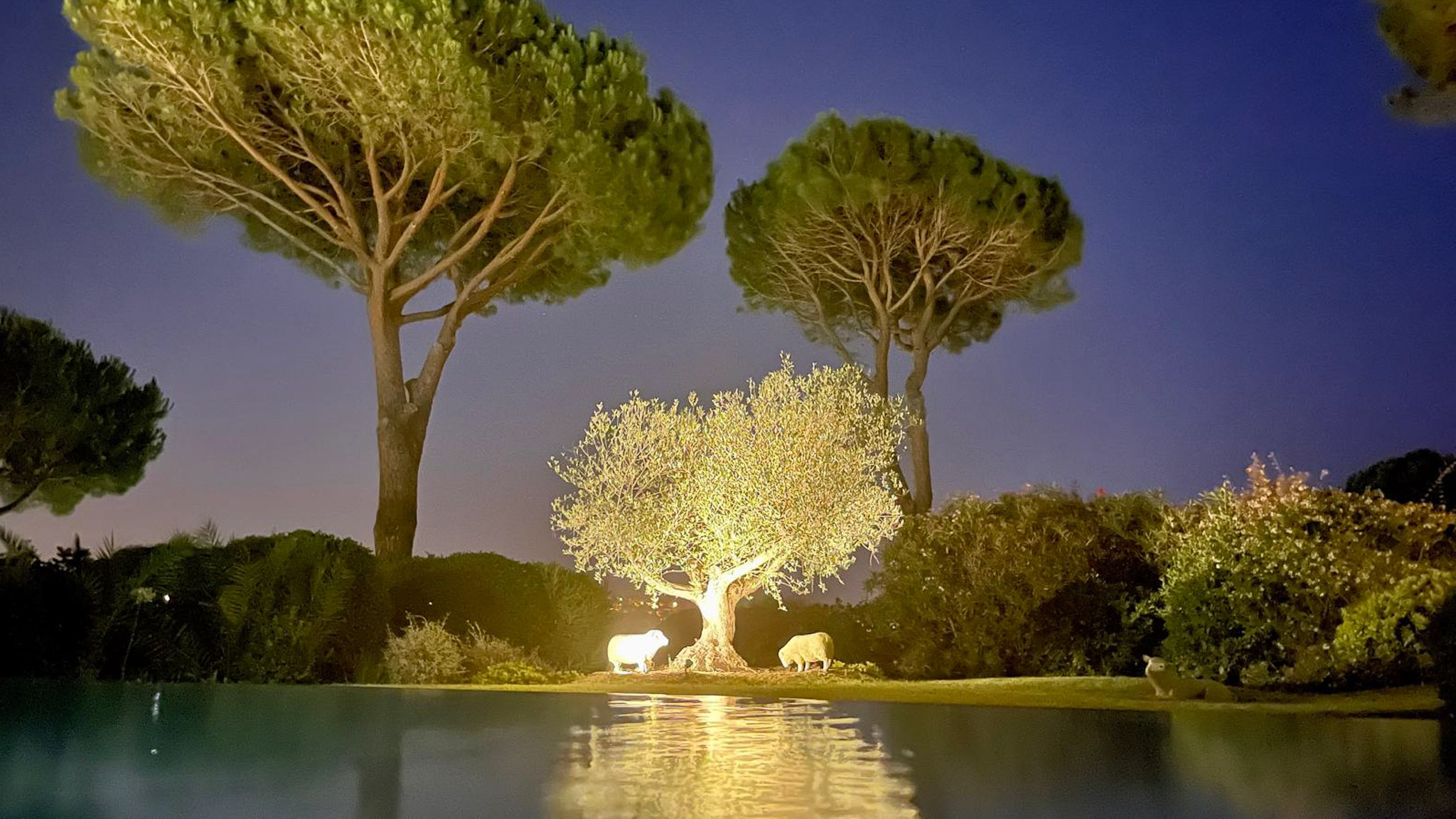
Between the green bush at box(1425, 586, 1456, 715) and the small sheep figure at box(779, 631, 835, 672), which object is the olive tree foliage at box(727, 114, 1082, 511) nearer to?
the small sheep figure at box(779, 631, 835, 672)

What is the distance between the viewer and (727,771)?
4121 millimetres

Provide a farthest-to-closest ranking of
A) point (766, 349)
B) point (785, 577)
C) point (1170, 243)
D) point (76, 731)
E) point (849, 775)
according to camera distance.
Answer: point (1170, 243) → point (766, 349) → point (785, 577) → point (76, 731) → point (849, 775)

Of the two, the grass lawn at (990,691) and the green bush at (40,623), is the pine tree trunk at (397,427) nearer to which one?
the green bush at (40,623)

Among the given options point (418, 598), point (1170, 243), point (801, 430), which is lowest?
point (418, 598)

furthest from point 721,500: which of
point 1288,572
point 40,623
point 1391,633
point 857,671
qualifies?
point 40,623

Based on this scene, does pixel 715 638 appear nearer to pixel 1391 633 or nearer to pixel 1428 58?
pixel 1391 633

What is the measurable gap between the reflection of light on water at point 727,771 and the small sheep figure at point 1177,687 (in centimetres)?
350

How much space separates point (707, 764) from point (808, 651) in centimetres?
900

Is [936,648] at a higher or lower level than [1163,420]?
lower

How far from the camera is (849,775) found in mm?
4023

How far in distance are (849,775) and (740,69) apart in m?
15.9

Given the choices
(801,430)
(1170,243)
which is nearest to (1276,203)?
(1170,243)

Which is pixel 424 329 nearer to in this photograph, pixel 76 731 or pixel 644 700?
pixel 644 700

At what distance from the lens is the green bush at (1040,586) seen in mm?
12398
